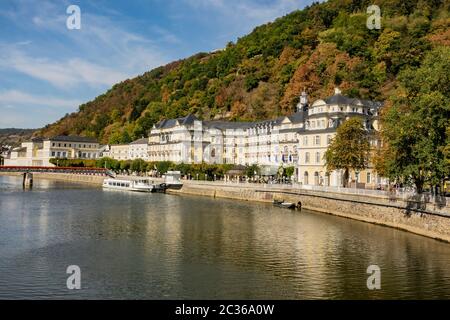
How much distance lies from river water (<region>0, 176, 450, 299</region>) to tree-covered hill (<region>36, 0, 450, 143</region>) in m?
59.6

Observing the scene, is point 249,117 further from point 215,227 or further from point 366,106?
point 215,227

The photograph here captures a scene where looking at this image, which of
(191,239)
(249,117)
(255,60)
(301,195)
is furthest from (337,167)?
(255,60)

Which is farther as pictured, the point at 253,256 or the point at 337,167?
the point at 337,167

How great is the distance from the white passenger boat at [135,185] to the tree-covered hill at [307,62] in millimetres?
41330

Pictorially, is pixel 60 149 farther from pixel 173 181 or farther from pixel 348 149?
pixel 348 149

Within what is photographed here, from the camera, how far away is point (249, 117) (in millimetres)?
134375

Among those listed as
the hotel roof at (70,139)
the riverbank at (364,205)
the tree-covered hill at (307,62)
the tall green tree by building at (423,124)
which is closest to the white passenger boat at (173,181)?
the riverbank at (364,205)

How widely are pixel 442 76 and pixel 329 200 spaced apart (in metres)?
19.7

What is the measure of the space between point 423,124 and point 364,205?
39.0 feet

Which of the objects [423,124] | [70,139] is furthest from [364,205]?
[70,139]

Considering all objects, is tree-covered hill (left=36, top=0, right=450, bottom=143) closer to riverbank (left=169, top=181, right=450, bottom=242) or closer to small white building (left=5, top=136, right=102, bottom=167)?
small white building (left=5, top=136, right=102, bottom=167)

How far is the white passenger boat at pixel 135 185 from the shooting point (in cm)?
9094

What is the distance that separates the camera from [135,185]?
309 feet

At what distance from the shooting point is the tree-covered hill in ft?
373
